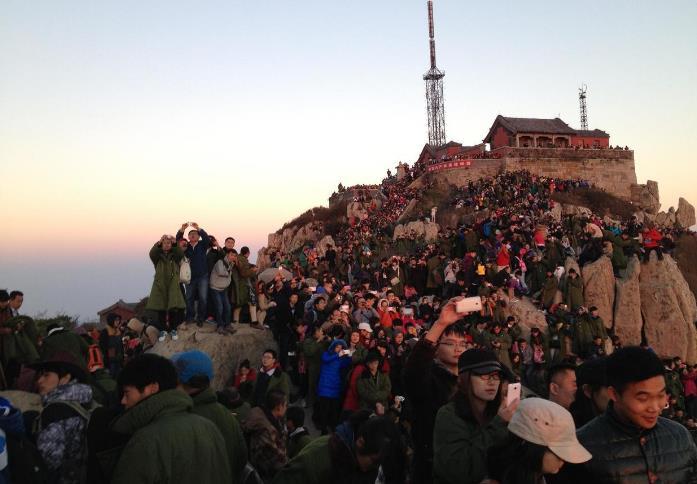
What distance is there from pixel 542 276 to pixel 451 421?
14767mm

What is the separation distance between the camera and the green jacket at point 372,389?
740 centimetres

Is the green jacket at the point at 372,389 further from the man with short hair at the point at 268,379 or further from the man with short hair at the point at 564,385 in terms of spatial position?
the man with short hair at the point at 564,385

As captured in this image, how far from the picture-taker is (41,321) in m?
19.8

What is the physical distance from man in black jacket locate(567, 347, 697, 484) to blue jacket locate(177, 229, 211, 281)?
7.61 meters

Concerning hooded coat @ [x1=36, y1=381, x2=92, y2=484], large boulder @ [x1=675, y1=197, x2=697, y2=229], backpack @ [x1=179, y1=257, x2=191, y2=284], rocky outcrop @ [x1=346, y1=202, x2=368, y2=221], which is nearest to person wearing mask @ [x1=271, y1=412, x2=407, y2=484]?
hooded coat @ [x1=36, y1=381, x2=92, y2=484]

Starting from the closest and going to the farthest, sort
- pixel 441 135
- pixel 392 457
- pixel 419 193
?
1. pixel 392 457
2. pixel 419 193
3. pixel 441 135

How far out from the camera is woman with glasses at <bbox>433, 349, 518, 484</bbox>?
295 centimetres

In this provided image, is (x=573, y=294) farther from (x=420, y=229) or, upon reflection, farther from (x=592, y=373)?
(x=592, y=373)

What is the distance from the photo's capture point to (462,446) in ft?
9.91

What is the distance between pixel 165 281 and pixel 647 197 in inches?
1684

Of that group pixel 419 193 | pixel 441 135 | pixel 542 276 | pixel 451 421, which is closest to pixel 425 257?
pixel 542 276

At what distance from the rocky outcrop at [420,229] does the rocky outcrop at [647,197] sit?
73.5 feet

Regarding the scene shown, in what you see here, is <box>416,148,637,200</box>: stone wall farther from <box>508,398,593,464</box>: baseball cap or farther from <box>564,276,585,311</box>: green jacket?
<box>508,398,593,464</box>: baseball cap

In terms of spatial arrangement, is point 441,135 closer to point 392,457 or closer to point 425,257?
point 425,257
